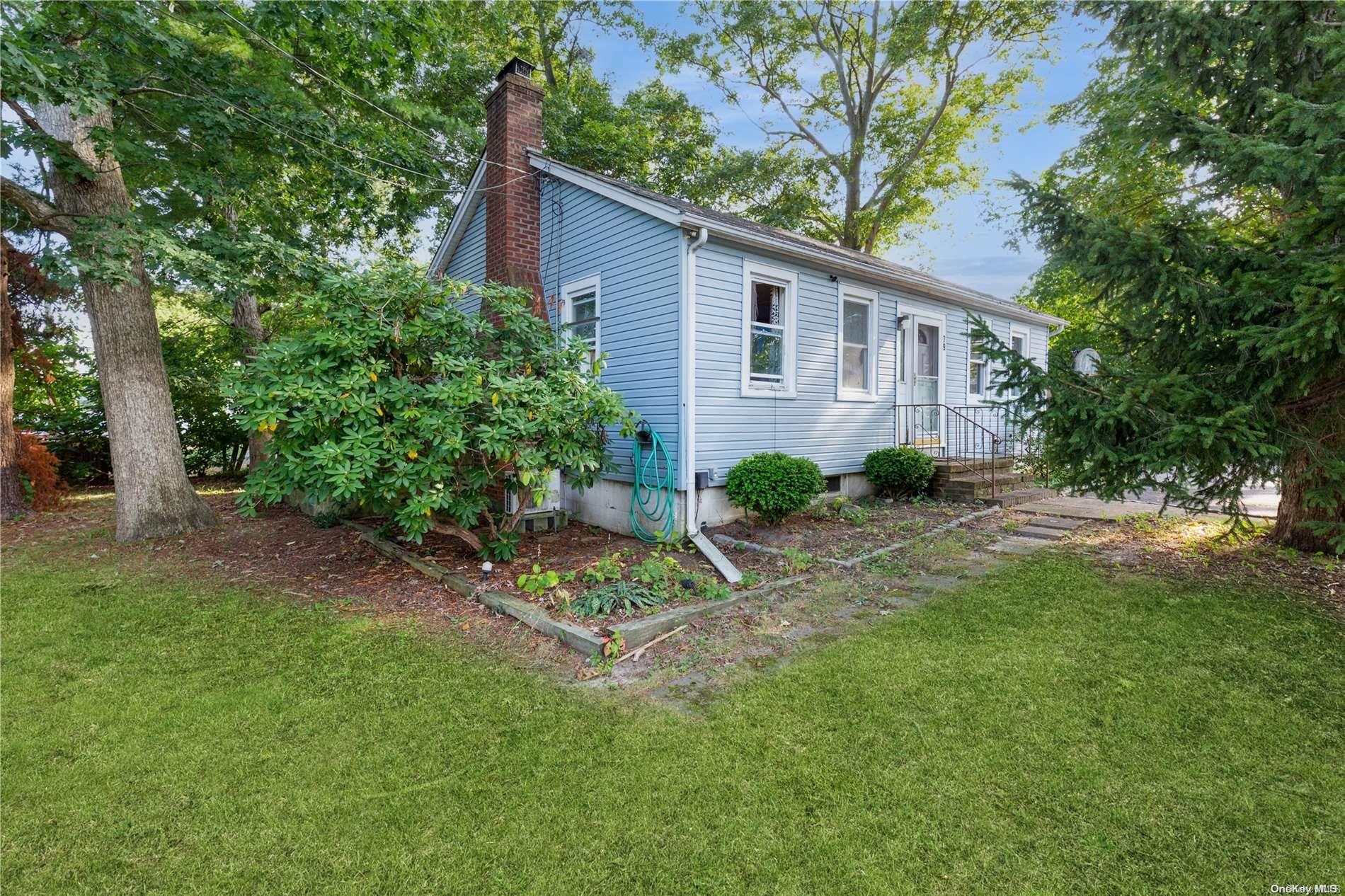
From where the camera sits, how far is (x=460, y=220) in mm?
10836

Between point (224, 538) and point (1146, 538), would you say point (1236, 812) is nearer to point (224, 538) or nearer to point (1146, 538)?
point (1146, 538)

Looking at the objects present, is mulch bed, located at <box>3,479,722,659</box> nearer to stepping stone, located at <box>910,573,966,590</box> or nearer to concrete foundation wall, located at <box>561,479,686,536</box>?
concrete foundation wall, located at <box>561,479,686,536</box>

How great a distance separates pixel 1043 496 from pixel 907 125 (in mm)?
15955

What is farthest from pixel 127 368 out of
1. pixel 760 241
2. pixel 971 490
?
pixel 971 490

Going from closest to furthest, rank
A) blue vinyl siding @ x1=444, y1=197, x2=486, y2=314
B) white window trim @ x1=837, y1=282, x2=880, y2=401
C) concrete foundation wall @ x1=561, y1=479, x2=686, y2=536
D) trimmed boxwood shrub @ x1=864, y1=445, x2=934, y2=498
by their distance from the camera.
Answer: concrete foundation wall @ x1=561, y1=479, x2=686, y2=536
white window trim @ x1=837, y1=282, x2=880, y2=401
trimmed boxwood shrub @ x1=864, y1=445, x2=934, y2=498
blue vinyl siding @ x1=444, y1=197, x2=486, y2=314

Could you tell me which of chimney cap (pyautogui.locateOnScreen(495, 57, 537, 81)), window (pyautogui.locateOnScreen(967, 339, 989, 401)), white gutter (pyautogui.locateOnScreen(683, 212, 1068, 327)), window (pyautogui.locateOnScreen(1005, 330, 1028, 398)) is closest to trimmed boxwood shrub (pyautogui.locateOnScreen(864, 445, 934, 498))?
white gutter (pyautogui.locateOnScreen(683, 212, 1068, 327))

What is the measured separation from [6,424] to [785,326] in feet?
36.9

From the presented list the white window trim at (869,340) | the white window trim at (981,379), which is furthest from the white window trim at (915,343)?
the white window trim at (869,340)

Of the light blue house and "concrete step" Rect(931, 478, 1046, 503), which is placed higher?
the light blue house

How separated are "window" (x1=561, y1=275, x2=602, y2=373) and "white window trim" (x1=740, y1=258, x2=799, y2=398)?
2180mm

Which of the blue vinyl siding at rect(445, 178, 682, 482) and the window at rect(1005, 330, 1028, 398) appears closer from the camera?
the blue vinyl siding at rect(445, 178, 682, 482)

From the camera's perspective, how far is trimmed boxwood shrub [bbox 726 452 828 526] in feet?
22.7

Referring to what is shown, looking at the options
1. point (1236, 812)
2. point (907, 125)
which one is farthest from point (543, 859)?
point (907, 125)

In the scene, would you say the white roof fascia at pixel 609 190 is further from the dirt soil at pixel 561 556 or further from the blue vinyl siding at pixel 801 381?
the dirt soil at pixel 561 556
